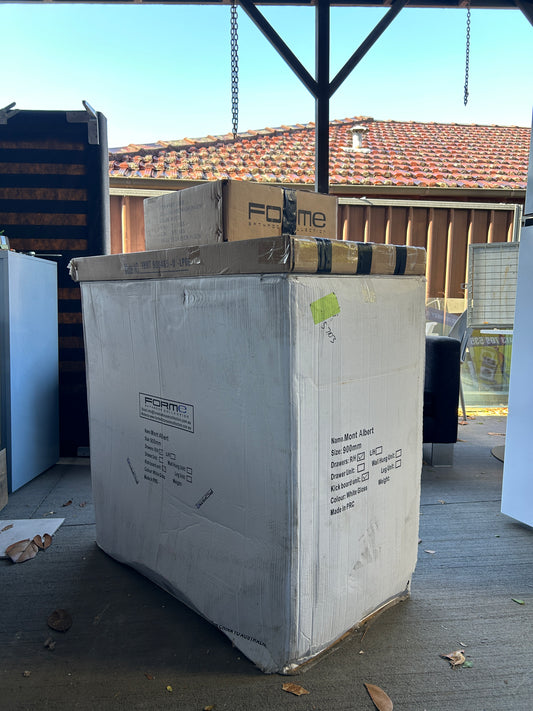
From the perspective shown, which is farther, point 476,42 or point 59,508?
point 476,42

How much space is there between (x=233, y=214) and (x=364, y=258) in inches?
14.2

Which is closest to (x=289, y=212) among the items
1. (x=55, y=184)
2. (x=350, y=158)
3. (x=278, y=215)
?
(x=278, y=215)

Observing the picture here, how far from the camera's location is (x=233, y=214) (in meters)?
1.27

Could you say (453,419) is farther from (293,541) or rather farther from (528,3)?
(528,3)

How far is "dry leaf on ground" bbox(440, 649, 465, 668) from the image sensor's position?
130cm

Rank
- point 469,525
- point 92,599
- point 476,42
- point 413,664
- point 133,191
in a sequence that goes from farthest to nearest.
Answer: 1. point 133,191
2. point 476,42
3. point 469,525
4. point 92,599
5. point 413,664

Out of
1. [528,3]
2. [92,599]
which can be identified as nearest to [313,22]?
[528,3]

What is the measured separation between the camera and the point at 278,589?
3.90 ft

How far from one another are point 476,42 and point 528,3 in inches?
40.5

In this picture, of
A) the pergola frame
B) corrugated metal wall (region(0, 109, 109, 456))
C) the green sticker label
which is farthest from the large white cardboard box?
the pergola frame

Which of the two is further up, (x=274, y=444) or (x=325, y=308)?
(x=325, y=308)

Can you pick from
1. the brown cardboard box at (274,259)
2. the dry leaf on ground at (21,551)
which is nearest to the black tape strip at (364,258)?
the brown cardboard box at (274,259)

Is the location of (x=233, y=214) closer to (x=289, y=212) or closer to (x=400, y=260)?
(x=289, y=212)

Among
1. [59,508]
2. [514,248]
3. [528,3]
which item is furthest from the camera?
[528,3]
